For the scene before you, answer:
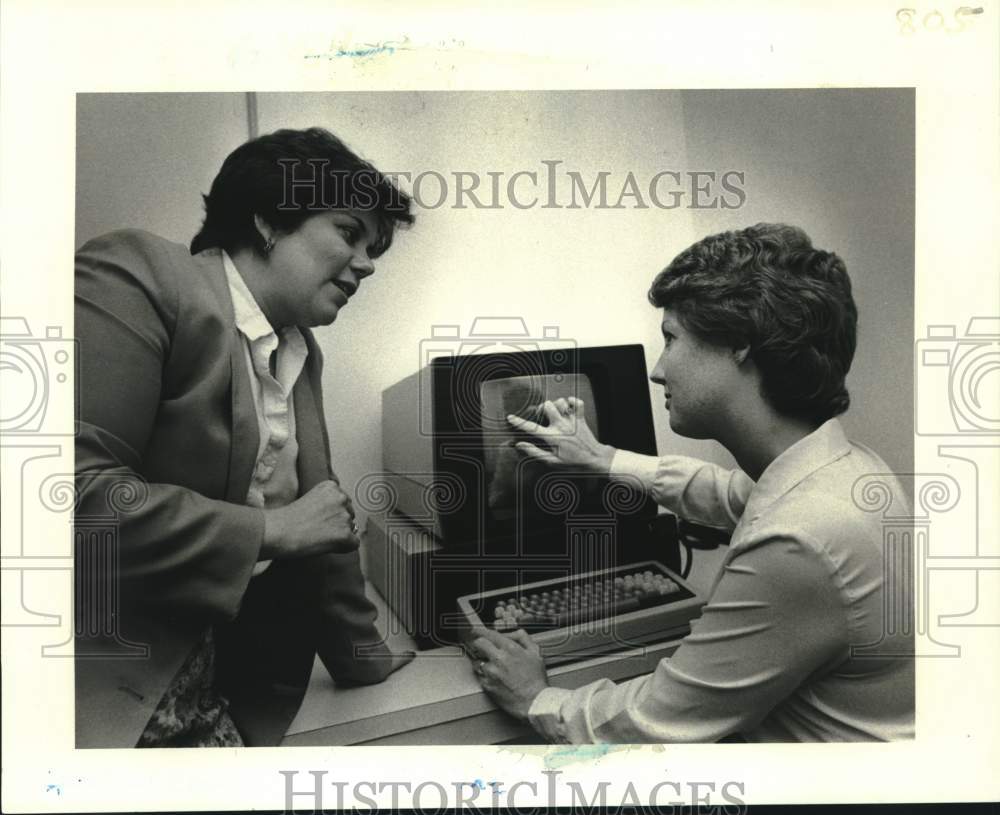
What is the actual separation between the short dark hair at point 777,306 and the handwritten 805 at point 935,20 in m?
0.39

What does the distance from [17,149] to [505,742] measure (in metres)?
1.25

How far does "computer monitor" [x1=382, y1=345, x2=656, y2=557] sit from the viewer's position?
4.30 feet

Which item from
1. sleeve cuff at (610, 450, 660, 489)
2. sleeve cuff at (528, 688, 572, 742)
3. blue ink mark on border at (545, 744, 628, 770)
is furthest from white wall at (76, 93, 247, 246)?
blue ink mark on border at (545, 744, 628, 770)

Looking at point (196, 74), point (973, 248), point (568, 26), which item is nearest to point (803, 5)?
point (568, 26)

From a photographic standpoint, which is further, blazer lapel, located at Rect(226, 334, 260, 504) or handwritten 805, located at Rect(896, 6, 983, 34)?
handwritten 805, located at Rect(896, 6, 983, 34)

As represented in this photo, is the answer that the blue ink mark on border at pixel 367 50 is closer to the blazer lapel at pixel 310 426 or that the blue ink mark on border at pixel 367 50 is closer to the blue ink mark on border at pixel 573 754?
the blazer lapel at pixel 310 426

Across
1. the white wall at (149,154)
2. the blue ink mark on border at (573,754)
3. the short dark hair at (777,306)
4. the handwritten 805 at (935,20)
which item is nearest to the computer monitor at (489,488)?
the short dark hair at (777,306)

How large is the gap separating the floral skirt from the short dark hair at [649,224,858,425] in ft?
3.04

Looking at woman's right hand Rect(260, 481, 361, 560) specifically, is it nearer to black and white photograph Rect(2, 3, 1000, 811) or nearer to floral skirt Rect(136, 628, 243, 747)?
black and white photograph Rect(2, 3, 1000, 811)

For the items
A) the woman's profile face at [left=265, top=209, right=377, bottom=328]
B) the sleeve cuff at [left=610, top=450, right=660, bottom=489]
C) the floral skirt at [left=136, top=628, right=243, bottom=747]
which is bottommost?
the floral skirt at [left=136, top=628, right=243, bottom=747]

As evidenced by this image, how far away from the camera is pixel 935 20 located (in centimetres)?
136

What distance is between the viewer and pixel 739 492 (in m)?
1.33

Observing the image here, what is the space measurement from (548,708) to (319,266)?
0.79 metres

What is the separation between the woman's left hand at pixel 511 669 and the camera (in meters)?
1.30
